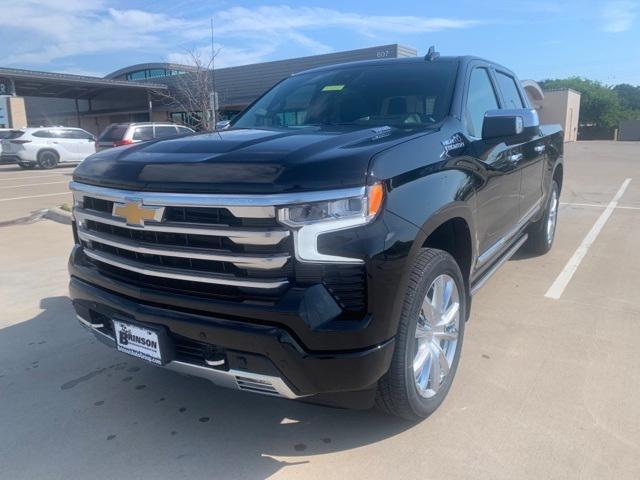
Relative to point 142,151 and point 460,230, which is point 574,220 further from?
point 142,151

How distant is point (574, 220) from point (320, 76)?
5.75m

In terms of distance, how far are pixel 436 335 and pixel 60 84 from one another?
36183mm

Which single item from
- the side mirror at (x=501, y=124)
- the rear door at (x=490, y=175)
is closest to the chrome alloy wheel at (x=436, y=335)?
the rear door at (x=490, y=175)

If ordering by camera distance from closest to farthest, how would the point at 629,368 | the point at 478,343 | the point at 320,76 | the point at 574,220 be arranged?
1. the point at 629,368
2. the point at 478,343
3. the point at 320,76
4. the point at 574,220

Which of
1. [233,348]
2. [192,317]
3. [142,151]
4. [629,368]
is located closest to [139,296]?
[192,317]

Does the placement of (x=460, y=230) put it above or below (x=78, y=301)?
above

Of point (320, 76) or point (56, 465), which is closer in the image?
point (56, 465)

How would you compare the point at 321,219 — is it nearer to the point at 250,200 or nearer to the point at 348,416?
the point at 250,200

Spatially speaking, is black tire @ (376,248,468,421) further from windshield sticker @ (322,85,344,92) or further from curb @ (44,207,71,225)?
curb @ (44,207,71,225)

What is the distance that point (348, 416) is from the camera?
9.41 ft

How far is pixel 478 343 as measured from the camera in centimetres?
370

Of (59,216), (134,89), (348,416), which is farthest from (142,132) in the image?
(134,89)

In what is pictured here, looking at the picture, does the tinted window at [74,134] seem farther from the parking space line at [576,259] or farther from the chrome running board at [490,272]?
the chrome running board at [490,272]

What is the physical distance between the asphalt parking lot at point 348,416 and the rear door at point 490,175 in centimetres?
74
